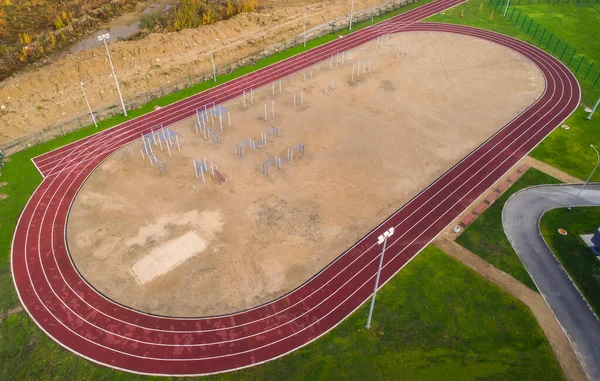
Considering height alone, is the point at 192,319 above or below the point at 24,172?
below

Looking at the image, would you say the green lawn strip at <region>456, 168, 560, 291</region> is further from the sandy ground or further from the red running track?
the sandy ground

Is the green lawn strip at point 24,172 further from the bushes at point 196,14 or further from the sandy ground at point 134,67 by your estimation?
the bushes at point 196,14

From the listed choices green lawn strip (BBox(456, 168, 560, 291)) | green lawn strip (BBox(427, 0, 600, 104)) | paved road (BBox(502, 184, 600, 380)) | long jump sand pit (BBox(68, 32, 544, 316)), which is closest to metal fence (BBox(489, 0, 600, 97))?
green lawn strip (BBox(427, 0, 600, 104))

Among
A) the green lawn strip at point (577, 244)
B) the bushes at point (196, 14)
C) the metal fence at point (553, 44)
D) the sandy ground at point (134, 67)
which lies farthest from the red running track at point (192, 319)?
the bushes at point (196, 14)

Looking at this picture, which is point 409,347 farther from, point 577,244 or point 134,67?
point 134,67

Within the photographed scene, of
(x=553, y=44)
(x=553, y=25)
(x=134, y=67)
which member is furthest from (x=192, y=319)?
(x=553, y=25)

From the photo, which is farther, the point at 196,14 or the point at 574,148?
the point at 196,14

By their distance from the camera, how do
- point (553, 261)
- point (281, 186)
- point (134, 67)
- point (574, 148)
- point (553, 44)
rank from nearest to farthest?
point (553, 261), point (281, 186), point (574, 148), point (134, 67), point (553, 44)
